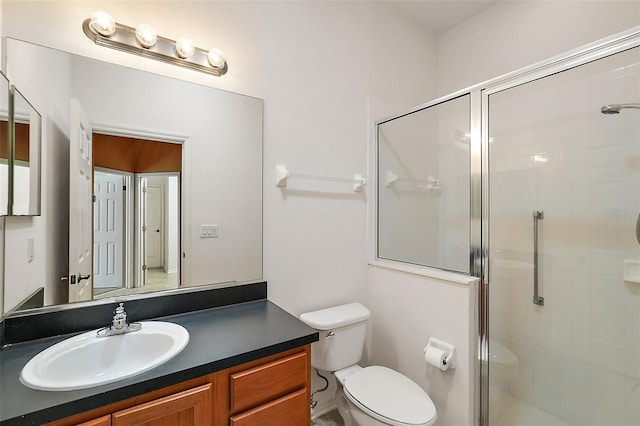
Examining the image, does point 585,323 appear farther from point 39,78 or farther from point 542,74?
point 39,78

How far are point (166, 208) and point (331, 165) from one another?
1007 mm

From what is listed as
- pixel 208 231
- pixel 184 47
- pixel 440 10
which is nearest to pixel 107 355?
pixel 208 231

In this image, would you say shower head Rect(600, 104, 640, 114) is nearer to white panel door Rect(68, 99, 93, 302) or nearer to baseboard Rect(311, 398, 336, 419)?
baseboard Rect(311, 398, 336, 419)

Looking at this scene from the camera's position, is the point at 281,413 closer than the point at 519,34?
Yes

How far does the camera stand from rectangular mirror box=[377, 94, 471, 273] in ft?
6.10

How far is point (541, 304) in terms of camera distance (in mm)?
1820

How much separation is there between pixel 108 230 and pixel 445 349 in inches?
70.1

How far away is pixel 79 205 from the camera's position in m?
1.23

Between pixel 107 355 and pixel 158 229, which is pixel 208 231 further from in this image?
pixel 107 355

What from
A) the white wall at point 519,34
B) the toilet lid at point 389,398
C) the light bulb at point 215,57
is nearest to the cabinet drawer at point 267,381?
the toilet lid at point 389,398

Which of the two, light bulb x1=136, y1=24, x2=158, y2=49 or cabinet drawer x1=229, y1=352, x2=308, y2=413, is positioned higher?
light bulb x1=136, y1=24, x2=158, y2=49

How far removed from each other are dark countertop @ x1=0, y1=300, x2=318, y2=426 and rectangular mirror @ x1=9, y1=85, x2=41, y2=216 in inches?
19.7

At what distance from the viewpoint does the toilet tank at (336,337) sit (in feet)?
5.48

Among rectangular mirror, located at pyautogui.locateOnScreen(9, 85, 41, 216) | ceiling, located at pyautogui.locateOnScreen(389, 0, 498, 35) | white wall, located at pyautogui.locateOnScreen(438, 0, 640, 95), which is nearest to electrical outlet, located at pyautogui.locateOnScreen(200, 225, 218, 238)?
rectangular mirror, located at pyautogui.locateOnScreen(9, 85, 41, 216)
